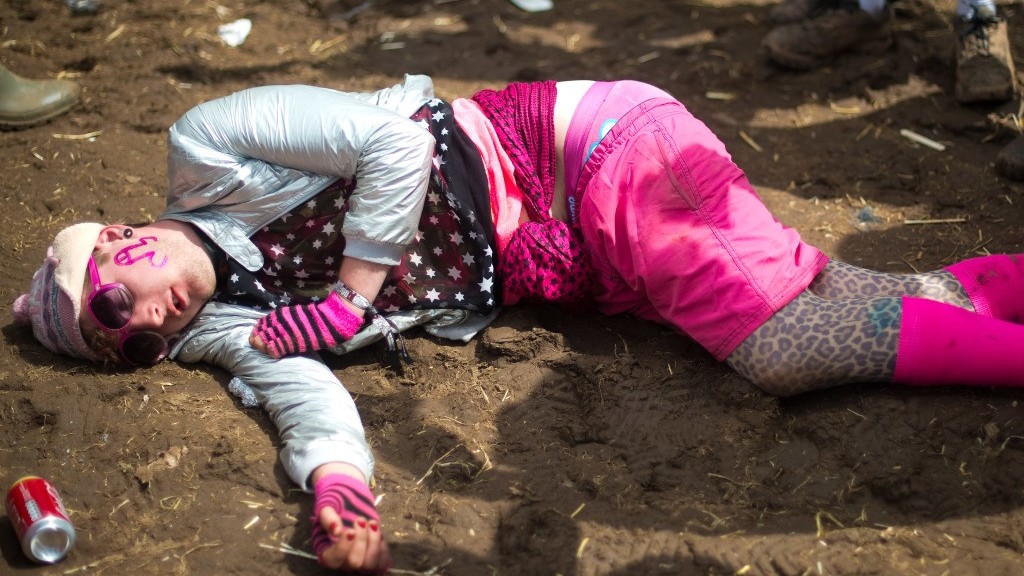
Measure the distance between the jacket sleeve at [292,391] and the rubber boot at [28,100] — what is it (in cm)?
213

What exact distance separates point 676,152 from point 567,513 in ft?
4.27

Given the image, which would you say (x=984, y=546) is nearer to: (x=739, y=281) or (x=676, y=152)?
(x=739, y=281)

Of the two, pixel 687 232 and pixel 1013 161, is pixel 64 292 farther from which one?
pixel 1013 161

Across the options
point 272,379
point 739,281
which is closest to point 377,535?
point 272,379

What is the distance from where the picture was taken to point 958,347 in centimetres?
281

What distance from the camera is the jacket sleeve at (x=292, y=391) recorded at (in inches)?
110

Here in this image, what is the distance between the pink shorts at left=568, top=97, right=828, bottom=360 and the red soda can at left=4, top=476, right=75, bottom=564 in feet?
6.33

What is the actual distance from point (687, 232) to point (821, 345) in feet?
1.89

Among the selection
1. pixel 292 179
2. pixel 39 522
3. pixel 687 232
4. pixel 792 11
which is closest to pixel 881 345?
pixel 687 232

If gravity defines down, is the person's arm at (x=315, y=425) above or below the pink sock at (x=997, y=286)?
below

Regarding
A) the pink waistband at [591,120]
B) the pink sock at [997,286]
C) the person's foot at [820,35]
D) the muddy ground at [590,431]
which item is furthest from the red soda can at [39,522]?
the person's foot at [820,35]

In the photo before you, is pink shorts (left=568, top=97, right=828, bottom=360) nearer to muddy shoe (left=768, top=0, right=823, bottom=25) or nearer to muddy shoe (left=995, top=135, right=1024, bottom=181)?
muddy shoe (left=995, top=135, right=1024, bottom=181)

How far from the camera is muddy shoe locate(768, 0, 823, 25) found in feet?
17.3

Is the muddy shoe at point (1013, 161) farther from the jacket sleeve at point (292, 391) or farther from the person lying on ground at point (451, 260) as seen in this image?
the jacket sleeve at point (292, 391)
